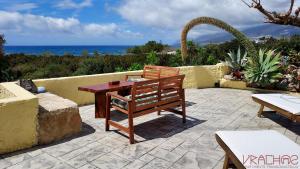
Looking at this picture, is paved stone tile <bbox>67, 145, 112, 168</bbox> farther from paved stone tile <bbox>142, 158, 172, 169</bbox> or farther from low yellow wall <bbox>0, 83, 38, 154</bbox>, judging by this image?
low yellow wall <bbox>0, 83, 38, 154</bbox>

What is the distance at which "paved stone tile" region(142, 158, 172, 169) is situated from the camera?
138 inches

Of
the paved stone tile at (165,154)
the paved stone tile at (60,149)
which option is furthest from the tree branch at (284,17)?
the paved stone tile at (60,149)

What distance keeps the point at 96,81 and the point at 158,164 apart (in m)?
3.75

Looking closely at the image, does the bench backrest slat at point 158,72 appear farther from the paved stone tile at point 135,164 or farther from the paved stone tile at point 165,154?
the paved stone tile at point 135,164

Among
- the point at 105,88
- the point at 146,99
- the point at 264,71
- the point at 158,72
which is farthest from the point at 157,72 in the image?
the point at 264,71

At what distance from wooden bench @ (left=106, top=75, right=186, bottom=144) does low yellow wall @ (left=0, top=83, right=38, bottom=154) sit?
1.19m

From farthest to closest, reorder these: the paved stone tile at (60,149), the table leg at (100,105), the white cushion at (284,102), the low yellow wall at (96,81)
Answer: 1. the low yellow wall at (96,81)
2. the table leg at (100,105)
3. the white cushion at (284,102)
4. the paved stone tile at (60,149)

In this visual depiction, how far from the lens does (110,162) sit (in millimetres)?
3607

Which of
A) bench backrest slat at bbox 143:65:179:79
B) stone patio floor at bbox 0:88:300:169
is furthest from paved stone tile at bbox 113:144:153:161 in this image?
bench backrest slat at bbox 143:65:179:79

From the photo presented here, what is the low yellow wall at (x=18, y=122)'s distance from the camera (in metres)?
3.80

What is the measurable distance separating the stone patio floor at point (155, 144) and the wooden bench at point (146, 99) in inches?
12.6

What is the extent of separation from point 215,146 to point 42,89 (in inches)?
145

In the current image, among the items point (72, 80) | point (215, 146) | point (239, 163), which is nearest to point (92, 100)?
point (72, 80)

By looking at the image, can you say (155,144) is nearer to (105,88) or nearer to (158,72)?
(105,88)
